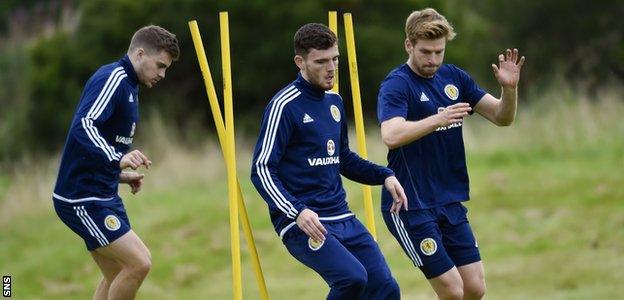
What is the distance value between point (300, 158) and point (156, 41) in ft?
4.55

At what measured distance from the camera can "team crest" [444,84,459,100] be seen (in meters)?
8.82

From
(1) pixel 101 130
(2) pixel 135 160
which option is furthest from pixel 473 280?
(1) pixel 101 130

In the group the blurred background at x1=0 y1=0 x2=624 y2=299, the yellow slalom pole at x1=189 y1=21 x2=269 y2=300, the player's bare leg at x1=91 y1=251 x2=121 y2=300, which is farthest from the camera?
the blurred background at x1=0 y1=0 x2=624 y2=299

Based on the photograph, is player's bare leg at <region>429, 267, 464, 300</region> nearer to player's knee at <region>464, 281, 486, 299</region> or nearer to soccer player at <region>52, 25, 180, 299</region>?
player's knee at <region>464, 281, 486, 299</region>

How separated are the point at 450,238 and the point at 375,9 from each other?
60.1 feet

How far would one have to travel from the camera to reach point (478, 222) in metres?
17.2

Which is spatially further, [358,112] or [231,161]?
[358,112]

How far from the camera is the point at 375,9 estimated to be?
2678cm

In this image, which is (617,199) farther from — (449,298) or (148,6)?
(148,6)

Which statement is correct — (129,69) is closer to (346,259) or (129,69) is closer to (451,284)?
(346,259)

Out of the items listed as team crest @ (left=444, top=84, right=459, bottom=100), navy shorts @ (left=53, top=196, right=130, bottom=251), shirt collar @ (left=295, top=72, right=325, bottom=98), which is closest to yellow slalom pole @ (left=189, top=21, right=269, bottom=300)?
shirt collar @ (left=295, top=72, right=325, bottom=98)

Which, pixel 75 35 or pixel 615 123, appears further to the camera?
pixel 75 35

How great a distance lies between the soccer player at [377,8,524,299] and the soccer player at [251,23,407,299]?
1.47 feet

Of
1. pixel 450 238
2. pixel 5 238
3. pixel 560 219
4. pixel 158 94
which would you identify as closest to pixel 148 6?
pixel 158 94
